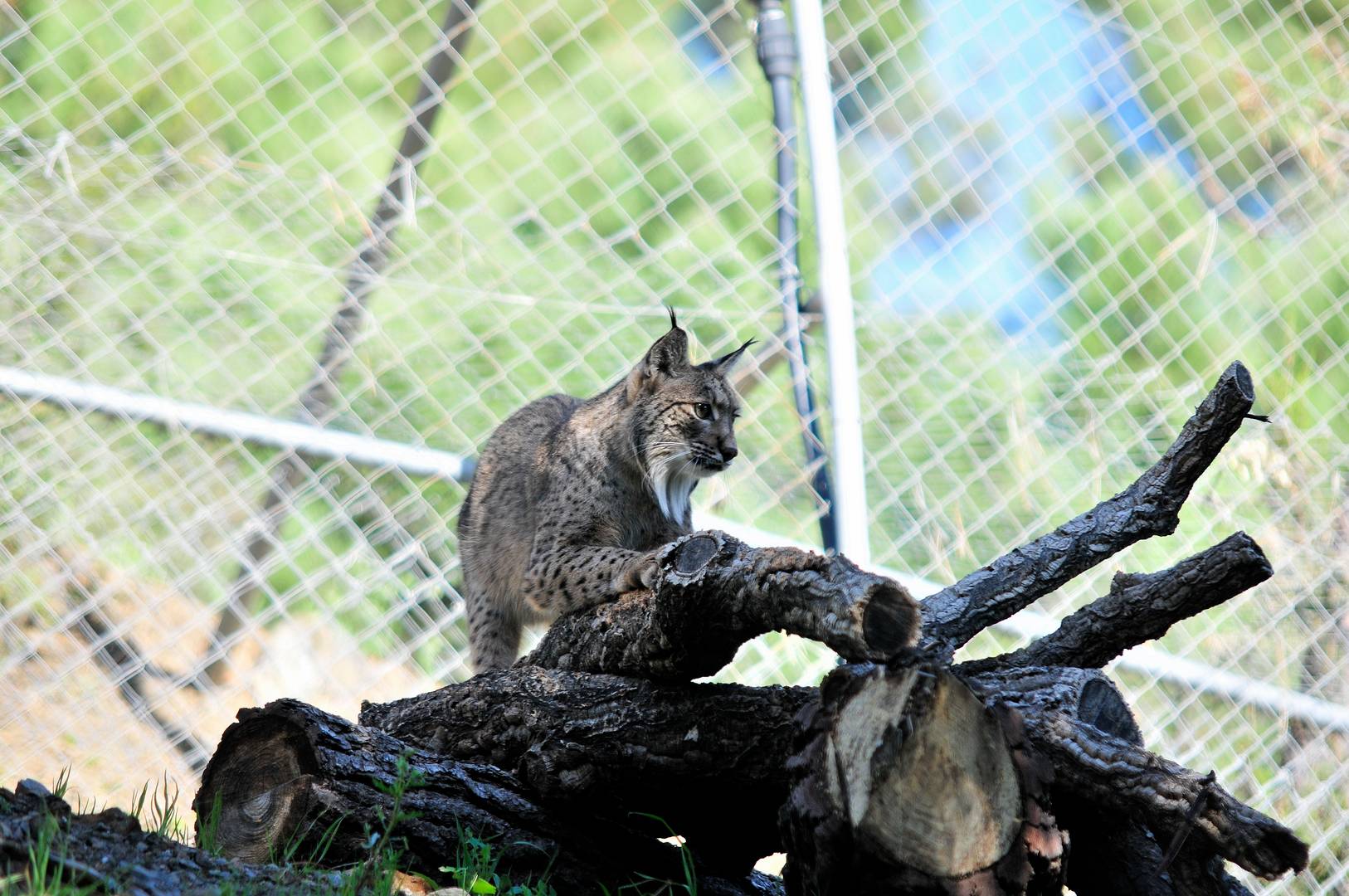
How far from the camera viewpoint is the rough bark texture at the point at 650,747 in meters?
2.98

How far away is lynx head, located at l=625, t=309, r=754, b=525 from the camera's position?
14.2 feet

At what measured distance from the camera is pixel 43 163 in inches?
205

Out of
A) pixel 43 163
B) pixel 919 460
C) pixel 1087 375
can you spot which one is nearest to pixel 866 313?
pixel 919 460

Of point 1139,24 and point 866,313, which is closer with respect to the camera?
point 866,313

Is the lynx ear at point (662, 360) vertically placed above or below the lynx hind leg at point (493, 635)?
above

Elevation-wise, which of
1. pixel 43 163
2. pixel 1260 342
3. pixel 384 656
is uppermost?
pixel 43 163

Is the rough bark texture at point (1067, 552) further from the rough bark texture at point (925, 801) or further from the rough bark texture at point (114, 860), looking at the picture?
the rough bark texture at point (114, 860)

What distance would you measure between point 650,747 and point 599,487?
1.51 meters

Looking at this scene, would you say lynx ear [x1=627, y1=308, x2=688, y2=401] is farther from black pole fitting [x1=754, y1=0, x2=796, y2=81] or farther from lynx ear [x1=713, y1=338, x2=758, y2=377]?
black pole fitting [x1=754, y1=0, x2=796, y2=81]

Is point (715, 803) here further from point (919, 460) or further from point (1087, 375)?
point (1087, 375)

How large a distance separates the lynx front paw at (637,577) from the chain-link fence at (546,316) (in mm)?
1869

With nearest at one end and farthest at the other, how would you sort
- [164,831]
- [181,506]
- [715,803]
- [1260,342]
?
[164,831] < [715,803] < [181,506] < [1260,342]

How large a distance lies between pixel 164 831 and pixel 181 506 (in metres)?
2.51

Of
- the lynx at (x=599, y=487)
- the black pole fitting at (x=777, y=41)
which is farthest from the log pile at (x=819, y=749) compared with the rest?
the black pole fitting at (x=777, y=41)
